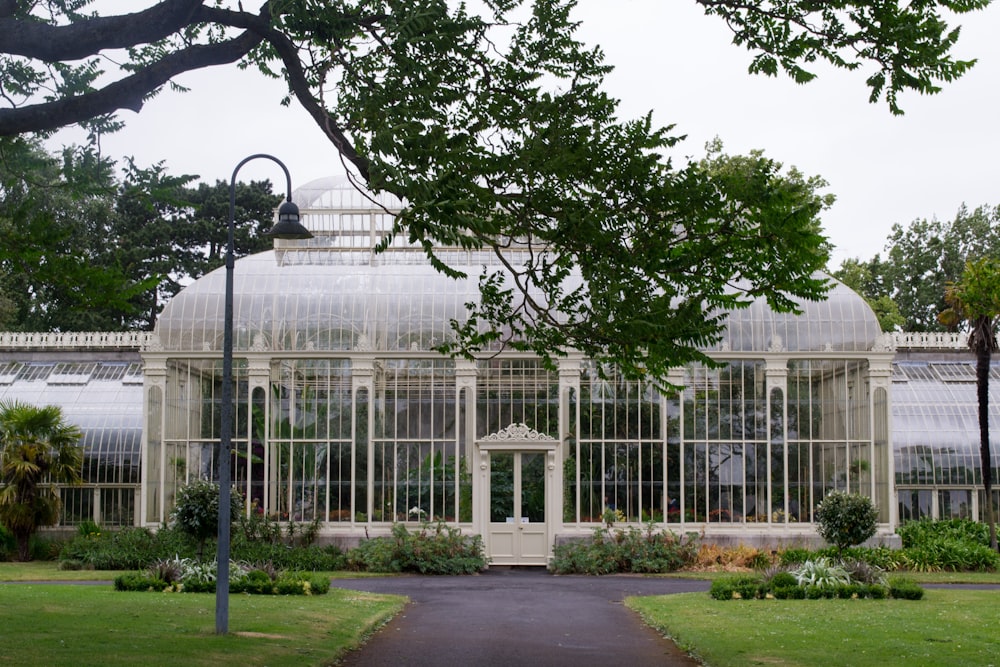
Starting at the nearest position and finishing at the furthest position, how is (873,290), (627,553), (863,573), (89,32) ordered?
(89,32) < (863,573) < (627,553) < (873,290)

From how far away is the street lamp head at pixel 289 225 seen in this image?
15391 millimetres

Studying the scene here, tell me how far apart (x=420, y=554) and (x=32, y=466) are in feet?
32.3

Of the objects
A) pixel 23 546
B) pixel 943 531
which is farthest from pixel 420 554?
pixel 943 531

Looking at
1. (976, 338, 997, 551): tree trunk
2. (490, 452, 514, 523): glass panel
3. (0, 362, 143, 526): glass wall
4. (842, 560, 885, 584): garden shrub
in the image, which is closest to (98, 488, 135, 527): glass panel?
(0, 362, 143, 526): glass wall

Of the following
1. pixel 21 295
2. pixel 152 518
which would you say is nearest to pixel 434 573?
pixel 152 518

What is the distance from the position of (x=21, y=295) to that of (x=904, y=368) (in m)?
33.4

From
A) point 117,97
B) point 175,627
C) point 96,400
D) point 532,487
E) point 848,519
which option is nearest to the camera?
point 117,97

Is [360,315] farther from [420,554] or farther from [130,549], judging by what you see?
[130,549]

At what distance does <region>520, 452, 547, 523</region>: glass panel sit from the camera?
93.3 ft

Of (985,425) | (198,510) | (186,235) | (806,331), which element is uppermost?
(186,235)

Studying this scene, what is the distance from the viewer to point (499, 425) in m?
28.7

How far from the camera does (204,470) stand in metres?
28.6

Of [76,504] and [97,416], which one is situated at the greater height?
[97,416]

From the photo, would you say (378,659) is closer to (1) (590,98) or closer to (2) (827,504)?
(1) (590,98)
